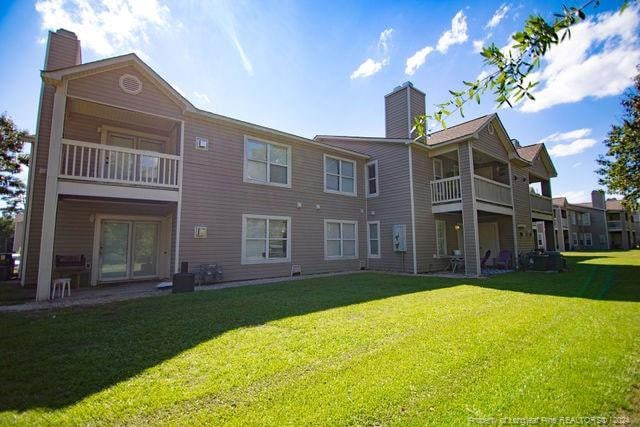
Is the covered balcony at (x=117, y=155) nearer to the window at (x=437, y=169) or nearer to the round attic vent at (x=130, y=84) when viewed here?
the round attic vent at (x=130, y=84)

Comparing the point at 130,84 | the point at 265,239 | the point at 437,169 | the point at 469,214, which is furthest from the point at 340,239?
the point at 130,84

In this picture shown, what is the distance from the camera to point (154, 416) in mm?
2434

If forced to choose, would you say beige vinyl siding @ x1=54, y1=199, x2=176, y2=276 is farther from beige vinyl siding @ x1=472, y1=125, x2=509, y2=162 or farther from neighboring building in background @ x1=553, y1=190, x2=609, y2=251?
neighboring building in background @ x1=553, y1=190, x2=609, y2=251

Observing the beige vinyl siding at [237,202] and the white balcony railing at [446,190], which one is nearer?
the beige vinyl siding at [237,202]

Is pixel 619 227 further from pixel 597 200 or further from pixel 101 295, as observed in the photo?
pixel 101 295

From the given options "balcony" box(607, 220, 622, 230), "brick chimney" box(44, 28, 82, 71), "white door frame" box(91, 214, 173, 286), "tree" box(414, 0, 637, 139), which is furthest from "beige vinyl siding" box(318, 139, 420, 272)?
"balcony" box(607, 220, 622, 230)

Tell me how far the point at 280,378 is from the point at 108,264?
9833 millimetres

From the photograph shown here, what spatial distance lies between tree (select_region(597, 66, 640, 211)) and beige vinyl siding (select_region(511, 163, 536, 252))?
415cm

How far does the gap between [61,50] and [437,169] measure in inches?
618

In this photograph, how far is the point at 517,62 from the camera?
2.01 m

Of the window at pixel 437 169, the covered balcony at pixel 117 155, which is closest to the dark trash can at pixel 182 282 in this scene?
the covered balcony at pixel 117 155

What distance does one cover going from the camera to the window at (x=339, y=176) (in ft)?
44.6

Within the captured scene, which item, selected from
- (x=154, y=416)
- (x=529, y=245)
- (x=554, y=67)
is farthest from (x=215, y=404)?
(x=529, y=245)

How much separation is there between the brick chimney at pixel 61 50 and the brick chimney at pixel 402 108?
13186 millimetres
